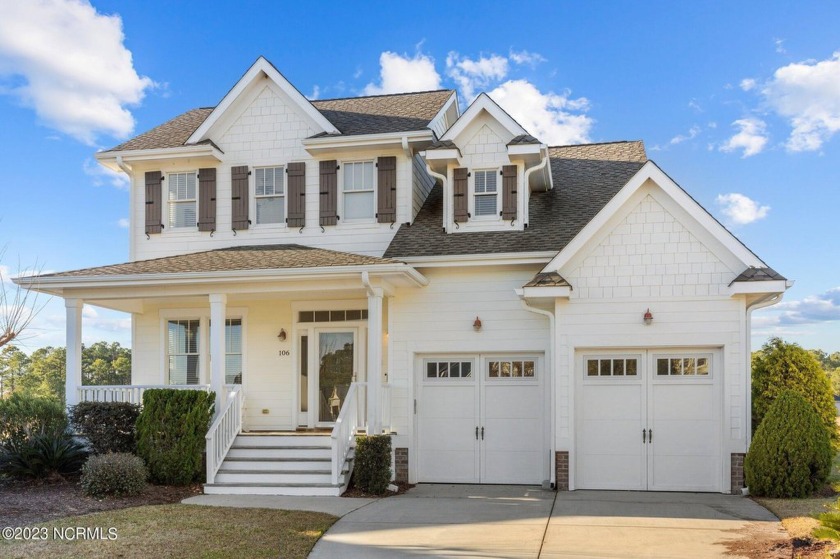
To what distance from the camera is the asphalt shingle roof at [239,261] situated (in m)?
13.3

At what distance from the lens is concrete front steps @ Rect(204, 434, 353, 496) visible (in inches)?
489

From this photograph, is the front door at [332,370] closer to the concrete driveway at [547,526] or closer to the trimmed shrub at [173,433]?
the trimmed shrub at [173,433]

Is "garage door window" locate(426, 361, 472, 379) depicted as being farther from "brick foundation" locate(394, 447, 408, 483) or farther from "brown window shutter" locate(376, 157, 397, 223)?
"brown window shutter" locate(376, 157, 397, 223)

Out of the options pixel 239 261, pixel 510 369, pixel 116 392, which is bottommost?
pixel 116 392

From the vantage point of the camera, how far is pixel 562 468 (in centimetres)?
1265

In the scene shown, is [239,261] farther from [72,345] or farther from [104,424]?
[104,424]

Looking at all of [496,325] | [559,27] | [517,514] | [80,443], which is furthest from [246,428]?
[559,27]

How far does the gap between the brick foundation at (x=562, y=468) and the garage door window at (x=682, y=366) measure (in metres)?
2.05

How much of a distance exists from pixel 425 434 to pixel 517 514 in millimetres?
3621

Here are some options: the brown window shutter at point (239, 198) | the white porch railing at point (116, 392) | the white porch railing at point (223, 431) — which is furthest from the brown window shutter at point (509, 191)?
the white porch railing at point (116, 392)

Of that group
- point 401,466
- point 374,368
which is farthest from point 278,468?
point 374,368

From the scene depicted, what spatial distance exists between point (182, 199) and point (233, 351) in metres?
3.41

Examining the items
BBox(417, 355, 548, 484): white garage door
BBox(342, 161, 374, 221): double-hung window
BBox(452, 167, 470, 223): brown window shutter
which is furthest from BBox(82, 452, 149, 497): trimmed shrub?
BBox(452, 167, 470, 223): brown window shutter

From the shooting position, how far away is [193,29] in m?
17.8
